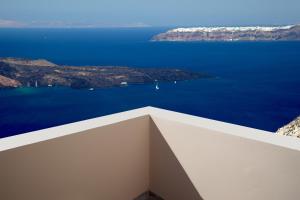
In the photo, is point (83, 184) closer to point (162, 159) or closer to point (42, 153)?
point (42, 153)

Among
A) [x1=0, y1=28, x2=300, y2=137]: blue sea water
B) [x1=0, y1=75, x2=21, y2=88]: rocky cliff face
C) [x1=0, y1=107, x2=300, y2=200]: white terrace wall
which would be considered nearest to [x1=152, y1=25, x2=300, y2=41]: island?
[x1=0, y1=28, x2=300, y2=137]: blue sea water

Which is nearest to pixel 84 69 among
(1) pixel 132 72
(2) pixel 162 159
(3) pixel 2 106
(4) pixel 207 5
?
(1) pixel 132 72

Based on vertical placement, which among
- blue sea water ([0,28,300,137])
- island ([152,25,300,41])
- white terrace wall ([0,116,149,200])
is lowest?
blue sea water ([0,28,300,137])

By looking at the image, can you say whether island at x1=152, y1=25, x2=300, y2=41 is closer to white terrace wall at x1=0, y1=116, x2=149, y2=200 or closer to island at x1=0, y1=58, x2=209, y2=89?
island at x1=0, y1=58, x2=209, y2=89

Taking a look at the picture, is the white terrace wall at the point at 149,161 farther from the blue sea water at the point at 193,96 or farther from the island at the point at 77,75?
the island at the point at 77,75

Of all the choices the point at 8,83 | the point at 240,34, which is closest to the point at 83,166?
the point at 8,83
